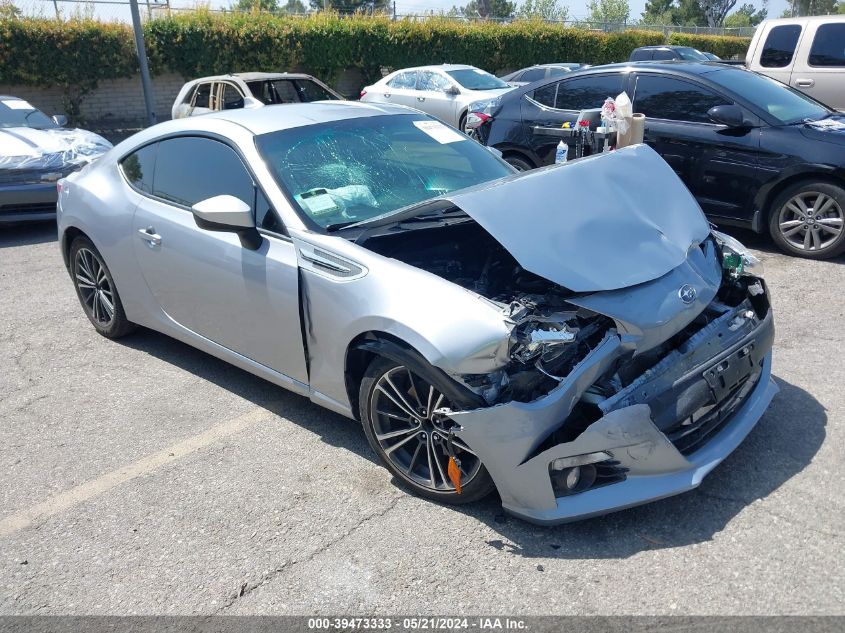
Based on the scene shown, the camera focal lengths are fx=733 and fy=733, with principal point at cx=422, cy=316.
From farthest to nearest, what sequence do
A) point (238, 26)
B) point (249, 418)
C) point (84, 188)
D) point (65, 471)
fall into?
point (238, 26) → point (84, 188) → point (249, 418) → point (65, 471)

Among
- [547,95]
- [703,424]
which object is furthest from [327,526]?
[547,95]

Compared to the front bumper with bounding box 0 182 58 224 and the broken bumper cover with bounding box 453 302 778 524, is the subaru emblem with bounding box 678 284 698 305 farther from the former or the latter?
the front bumper with bounding box 0 182 58 224

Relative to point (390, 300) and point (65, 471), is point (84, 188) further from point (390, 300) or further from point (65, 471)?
point (390, 300)

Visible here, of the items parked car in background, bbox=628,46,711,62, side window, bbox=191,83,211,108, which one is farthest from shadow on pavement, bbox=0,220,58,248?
parked car in background, bbox=628,46,711,62

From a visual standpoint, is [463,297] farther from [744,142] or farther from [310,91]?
[310,91]

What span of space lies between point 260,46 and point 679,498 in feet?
61.8

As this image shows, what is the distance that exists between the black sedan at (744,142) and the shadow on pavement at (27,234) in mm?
5785

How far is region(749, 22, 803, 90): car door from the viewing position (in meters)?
10.3

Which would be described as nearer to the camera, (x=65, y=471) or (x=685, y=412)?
(x=685, y=412)

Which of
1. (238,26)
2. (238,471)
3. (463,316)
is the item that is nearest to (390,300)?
(463,316)

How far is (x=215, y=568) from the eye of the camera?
9.59 ft

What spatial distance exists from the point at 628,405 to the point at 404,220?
132 centimetres

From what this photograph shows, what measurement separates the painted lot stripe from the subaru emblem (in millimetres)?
2294

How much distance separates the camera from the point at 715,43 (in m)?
34.2
